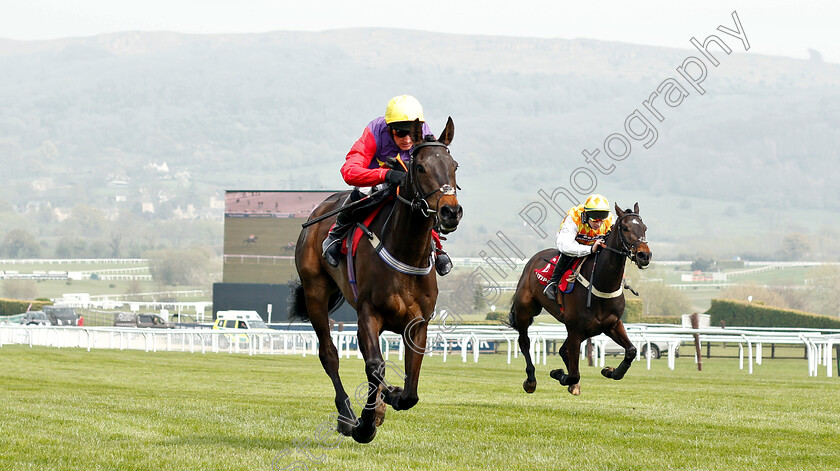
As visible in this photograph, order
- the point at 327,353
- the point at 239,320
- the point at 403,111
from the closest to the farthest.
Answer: the point at 403,111 → the point at 327,353 → the point at 239,320

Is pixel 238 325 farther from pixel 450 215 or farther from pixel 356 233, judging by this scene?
pixel 450 215

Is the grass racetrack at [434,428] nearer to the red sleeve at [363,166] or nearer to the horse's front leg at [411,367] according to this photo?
the horse's front leg at [411,367]

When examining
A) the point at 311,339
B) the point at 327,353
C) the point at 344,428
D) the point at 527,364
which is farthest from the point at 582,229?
the point at 311,339

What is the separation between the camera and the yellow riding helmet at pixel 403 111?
6965mm

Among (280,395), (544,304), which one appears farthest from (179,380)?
(544,304)

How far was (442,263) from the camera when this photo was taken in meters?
7.22

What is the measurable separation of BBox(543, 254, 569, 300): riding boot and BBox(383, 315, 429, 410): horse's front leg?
5.01 meters

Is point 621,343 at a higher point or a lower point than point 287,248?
lower

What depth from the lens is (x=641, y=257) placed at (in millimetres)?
10047

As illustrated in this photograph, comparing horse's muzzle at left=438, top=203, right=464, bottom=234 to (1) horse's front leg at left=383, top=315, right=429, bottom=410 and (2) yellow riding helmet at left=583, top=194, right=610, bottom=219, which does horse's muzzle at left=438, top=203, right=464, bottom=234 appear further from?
(2) yellow riding helmet at left=583, top=194, right=610, bottom=219

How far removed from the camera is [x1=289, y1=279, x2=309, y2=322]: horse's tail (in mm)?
8734

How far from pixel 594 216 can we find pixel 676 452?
4.68 meters

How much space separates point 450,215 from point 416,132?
129cm

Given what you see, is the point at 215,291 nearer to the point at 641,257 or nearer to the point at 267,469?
the point at 641,257
